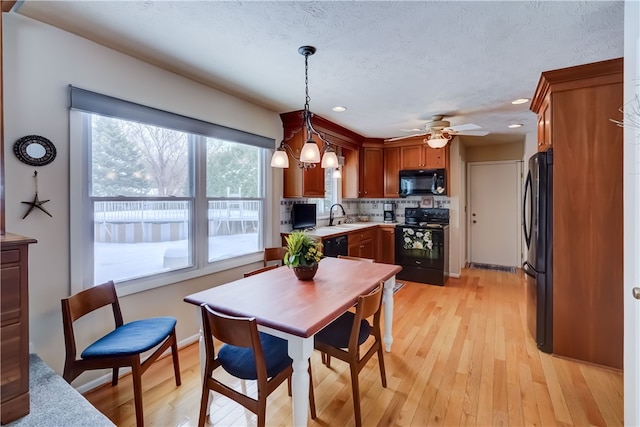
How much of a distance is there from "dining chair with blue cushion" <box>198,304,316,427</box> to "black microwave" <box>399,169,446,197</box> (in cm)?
378

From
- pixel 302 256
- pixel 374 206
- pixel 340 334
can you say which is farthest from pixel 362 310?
pixel 374 206

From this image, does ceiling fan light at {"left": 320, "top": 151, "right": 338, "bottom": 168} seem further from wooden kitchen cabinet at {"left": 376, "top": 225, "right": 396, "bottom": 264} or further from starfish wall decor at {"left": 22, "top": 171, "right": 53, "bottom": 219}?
wooden kitchen cabinet at {"left": 376, "top": 225, "right": 396, "bottom": 264}

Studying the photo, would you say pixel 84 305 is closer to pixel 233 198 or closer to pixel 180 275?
pixel 180 275

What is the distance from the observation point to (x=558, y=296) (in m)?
2.40

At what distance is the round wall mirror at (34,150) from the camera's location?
5.57 ft

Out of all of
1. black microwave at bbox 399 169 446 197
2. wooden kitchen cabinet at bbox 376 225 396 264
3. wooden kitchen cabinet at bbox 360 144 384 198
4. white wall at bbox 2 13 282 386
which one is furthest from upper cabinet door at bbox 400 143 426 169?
white wall at bbox 2 13 282 386

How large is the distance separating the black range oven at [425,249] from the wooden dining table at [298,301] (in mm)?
2247

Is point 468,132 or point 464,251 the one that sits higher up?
point 468,132

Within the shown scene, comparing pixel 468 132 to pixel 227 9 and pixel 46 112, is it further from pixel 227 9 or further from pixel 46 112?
pixel 46 112

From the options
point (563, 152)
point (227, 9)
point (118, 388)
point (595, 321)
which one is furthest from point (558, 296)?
point (118, 388)

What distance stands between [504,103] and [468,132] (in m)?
0.44

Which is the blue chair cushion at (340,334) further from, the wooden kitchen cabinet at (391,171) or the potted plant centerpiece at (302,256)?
the wooden kitchen cabinet at (391,171)

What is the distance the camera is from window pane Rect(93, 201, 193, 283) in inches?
83.5

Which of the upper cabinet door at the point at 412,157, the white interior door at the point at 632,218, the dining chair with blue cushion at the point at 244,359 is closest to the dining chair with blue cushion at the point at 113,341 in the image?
the dining chair with blue cushion at the point at 244,359
